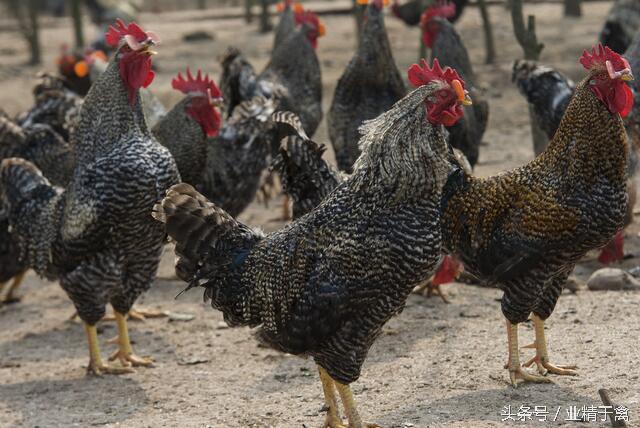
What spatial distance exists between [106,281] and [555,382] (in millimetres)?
3238

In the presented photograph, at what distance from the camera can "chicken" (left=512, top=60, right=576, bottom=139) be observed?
8.99m

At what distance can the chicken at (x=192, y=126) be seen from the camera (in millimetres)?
8664

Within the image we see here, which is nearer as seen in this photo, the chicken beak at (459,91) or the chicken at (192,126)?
the chicken beak at (459,91)

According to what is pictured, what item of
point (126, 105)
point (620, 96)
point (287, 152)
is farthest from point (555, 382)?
point (126, 105)

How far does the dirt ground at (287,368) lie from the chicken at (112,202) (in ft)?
1.74

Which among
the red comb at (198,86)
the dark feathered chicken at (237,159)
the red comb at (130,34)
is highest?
the red comb at (130,34)

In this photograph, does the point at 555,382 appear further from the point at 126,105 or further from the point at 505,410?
the point at 126,105

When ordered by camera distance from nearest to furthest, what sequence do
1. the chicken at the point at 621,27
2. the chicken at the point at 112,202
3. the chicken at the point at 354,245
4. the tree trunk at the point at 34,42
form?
the chicken at the point at 354,245, the chicken at the point at 112,202, the chicken at the point at 621,27, the tree trunk at the point at 34,42

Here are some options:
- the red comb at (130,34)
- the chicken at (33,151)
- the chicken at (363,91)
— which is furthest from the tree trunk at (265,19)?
the red comb at (130,34)

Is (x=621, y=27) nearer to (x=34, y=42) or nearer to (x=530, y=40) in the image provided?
(x=530, y=40)

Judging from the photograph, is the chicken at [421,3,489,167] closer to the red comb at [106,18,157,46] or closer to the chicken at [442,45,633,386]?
the chicken at [442,45,633,386]

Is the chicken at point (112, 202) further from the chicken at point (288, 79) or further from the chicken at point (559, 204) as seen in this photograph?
the chicken at point (288, 79)

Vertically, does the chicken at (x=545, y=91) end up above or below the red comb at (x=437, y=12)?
below

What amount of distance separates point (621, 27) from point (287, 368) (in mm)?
6286
